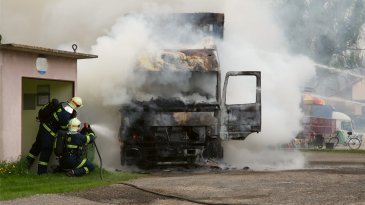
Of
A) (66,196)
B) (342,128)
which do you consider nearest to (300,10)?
(342,128)

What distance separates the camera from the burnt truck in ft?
43.2

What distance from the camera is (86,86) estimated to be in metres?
14.0

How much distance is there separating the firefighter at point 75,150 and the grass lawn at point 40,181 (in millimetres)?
150

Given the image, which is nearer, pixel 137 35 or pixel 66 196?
pixel 66 196

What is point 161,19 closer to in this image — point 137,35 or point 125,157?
point 137,35

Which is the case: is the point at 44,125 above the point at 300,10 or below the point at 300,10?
below

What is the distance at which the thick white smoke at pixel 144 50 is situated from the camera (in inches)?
543

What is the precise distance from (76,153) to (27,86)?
2.39 m

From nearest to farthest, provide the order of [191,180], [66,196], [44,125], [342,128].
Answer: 1. [66,196]
2. [191,180]
3. [44,125]
4. [342,128]

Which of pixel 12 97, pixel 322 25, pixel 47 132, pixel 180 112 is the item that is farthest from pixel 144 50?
pixel 322 25

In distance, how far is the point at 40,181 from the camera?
10.6 meters

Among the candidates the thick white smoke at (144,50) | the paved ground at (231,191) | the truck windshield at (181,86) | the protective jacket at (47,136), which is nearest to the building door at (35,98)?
the thick white smoke at (144,50)

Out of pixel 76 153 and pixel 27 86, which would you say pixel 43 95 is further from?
pixel 76 153

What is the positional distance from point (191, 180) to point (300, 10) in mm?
19015
